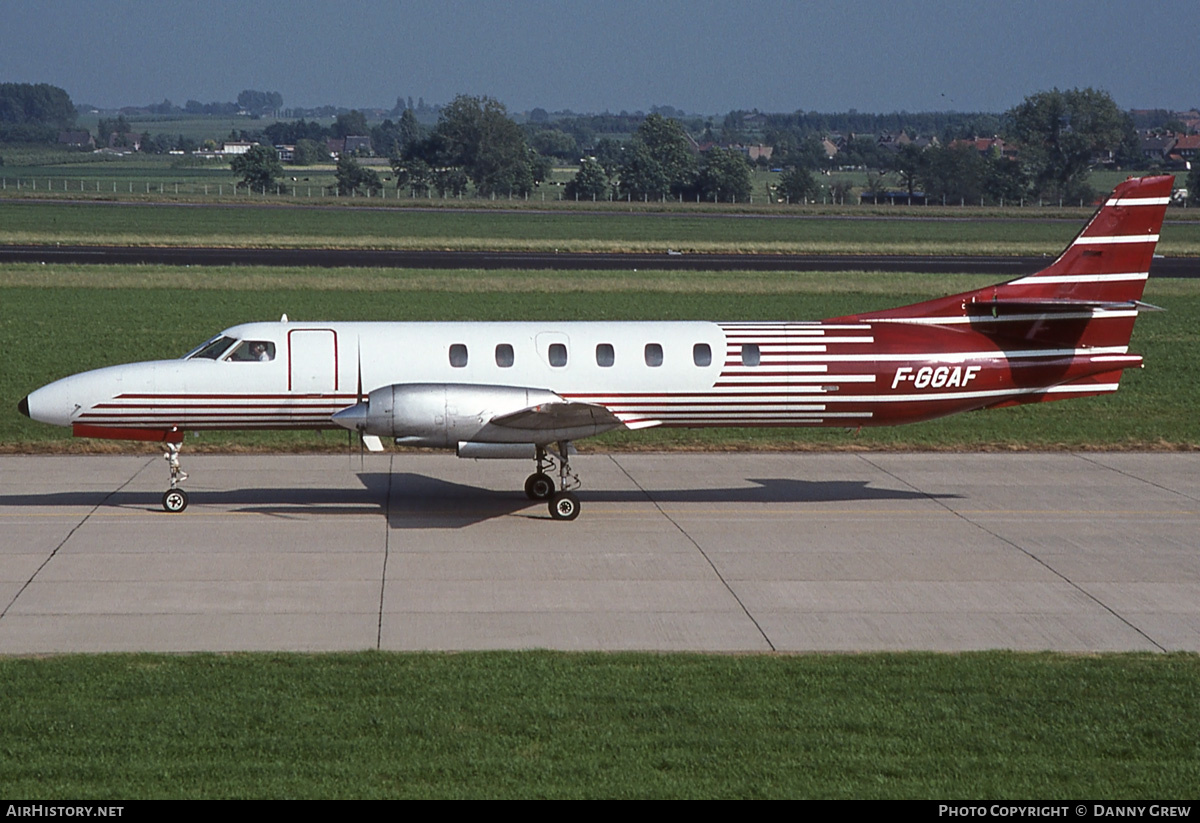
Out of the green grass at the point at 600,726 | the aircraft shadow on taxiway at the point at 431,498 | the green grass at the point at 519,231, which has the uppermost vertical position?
the green grass at the point at 600,726

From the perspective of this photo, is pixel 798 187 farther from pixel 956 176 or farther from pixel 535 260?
pixel 535 260

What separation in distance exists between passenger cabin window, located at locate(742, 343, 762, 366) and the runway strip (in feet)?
120

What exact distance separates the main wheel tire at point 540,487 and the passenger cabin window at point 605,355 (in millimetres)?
1976

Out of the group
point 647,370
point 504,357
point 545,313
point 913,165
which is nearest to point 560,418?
point 504,357

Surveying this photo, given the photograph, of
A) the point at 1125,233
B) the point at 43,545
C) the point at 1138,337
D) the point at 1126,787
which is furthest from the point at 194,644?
the point at 1138,337

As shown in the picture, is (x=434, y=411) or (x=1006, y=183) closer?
(x=434, y=411)

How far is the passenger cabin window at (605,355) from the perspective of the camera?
19.4 m

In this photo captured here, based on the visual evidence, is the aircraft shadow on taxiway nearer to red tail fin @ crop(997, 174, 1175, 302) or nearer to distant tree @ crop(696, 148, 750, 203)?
red tail fin @ crop(997, 174, 1175, 302)

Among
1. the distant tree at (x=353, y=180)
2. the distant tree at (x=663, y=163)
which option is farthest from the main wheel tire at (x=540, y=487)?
the distant tree at (x=663, y=163)

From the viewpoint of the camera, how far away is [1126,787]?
32.0 ft

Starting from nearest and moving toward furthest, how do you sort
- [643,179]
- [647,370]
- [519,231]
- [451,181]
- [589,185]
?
[647,370] < [519,231] < [589,185] < [643,179] < [451,181]

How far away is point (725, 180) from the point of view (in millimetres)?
130875

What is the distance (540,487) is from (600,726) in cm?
952

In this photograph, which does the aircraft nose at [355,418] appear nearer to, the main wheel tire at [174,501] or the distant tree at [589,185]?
the main wheel tire at [174,501]
